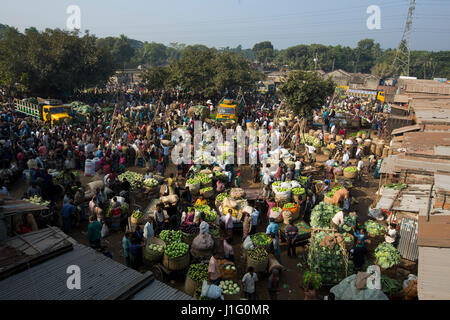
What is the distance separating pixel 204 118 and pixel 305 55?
296 feet

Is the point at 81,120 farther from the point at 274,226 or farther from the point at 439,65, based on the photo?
the point at 439,65

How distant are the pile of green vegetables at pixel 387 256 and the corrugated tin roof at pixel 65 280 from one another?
6.19 metres

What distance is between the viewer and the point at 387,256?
26.7 feet

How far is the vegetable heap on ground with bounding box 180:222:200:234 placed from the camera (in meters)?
8.88

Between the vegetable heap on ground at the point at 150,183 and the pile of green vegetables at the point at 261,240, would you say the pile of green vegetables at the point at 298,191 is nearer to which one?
the pile of green vegetables at the point at 261,240

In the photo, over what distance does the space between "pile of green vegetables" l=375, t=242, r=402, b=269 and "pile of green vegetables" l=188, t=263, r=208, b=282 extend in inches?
180

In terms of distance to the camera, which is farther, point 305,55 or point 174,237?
point 305,55

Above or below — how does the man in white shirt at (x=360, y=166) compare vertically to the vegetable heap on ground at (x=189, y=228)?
above

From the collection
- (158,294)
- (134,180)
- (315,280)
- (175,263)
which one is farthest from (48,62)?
(315,280)

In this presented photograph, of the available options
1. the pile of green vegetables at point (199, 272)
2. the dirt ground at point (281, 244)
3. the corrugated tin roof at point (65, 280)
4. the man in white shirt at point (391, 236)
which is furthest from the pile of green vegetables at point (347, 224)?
the corrugated tin roof at point (65, 280)

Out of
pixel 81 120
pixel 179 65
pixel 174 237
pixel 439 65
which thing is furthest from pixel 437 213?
pixel 439 65

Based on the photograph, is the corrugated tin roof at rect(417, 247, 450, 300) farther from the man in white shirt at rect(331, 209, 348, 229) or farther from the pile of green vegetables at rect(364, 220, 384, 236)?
the pile of green vegetables at rect(364, 220, 384, 236)

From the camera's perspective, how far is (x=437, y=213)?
752 centimetres

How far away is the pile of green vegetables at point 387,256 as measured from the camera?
26.5 ft
